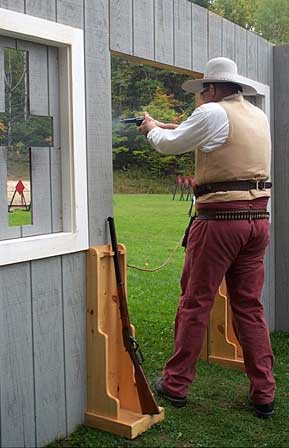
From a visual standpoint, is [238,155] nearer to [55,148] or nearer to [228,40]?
[55,148]

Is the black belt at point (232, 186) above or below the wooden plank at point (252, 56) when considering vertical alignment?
below

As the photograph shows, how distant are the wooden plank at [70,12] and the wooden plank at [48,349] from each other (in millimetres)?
1001

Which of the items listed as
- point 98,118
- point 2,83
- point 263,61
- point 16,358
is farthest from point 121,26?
point 263,61

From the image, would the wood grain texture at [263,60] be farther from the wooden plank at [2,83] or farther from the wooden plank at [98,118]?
the wooden plank at [2,83]

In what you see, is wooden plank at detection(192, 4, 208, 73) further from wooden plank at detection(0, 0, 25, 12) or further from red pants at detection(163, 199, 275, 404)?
wooden plank at detection(0, 0, 25, 12)

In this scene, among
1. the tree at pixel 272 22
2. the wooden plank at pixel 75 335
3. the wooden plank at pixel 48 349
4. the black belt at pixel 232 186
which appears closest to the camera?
the wooden plank at pixel 48 349

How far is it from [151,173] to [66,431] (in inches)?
321

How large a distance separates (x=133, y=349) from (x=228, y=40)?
2.23m

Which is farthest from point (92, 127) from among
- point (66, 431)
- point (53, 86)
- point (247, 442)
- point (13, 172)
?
point (247, 442)

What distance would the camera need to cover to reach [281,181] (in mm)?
4797

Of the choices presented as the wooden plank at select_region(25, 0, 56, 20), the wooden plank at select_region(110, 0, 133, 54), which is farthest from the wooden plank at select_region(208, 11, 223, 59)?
the wooden plank at select_region(25, 0, 56, 20)

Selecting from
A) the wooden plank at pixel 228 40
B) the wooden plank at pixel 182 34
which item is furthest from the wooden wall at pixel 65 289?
the wooden plank at pixel 228 40

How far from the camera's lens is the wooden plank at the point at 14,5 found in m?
2.49

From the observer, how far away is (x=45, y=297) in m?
2.75
